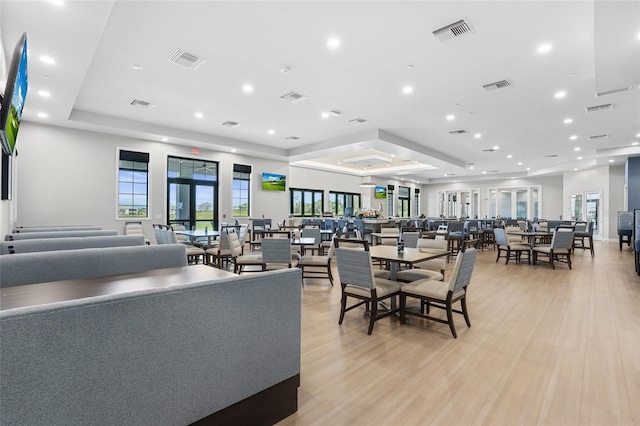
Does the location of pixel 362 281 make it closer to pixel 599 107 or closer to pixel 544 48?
pixel 544 48

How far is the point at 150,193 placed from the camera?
29.7 ft

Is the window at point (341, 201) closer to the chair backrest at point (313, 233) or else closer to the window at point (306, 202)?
the window at point (306, 202)

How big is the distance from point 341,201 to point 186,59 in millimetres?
12721

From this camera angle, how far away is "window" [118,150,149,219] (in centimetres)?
859

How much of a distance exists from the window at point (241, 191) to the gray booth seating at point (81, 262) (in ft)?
26.0

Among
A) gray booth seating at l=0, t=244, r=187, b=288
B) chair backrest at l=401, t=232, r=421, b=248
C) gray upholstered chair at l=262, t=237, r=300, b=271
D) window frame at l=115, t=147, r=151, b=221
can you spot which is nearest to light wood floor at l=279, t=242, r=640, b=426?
gray upholstered chair at l=262, t=237, r=300, b=271

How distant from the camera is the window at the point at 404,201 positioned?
20.4 metres

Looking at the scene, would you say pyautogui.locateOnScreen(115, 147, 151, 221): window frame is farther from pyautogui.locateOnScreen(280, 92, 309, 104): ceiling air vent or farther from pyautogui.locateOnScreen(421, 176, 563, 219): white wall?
pyautogui.locateOnScreen(421, 176, 563, 219): white wall

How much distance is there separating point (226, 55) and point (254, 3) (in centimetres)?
135

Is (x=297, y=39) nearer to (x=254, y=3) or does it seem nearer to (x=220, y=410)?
(x=254, y=3)

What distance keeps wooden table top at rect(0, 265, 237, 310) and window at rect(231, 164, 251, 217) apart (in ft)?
28.4

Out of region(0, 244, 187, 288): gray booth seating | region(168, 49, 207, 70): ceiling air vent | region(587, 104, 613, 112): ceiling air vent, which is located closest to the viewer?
region(0, 244, 187, 288): gray booth seating

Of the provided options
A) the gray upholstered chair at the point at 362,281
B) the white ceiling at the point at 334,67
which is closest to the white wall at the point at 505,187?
the white ceiling at the point at 334,67

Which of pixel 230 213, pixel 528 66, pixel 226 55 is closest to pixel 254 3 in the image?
pixel 226 55
